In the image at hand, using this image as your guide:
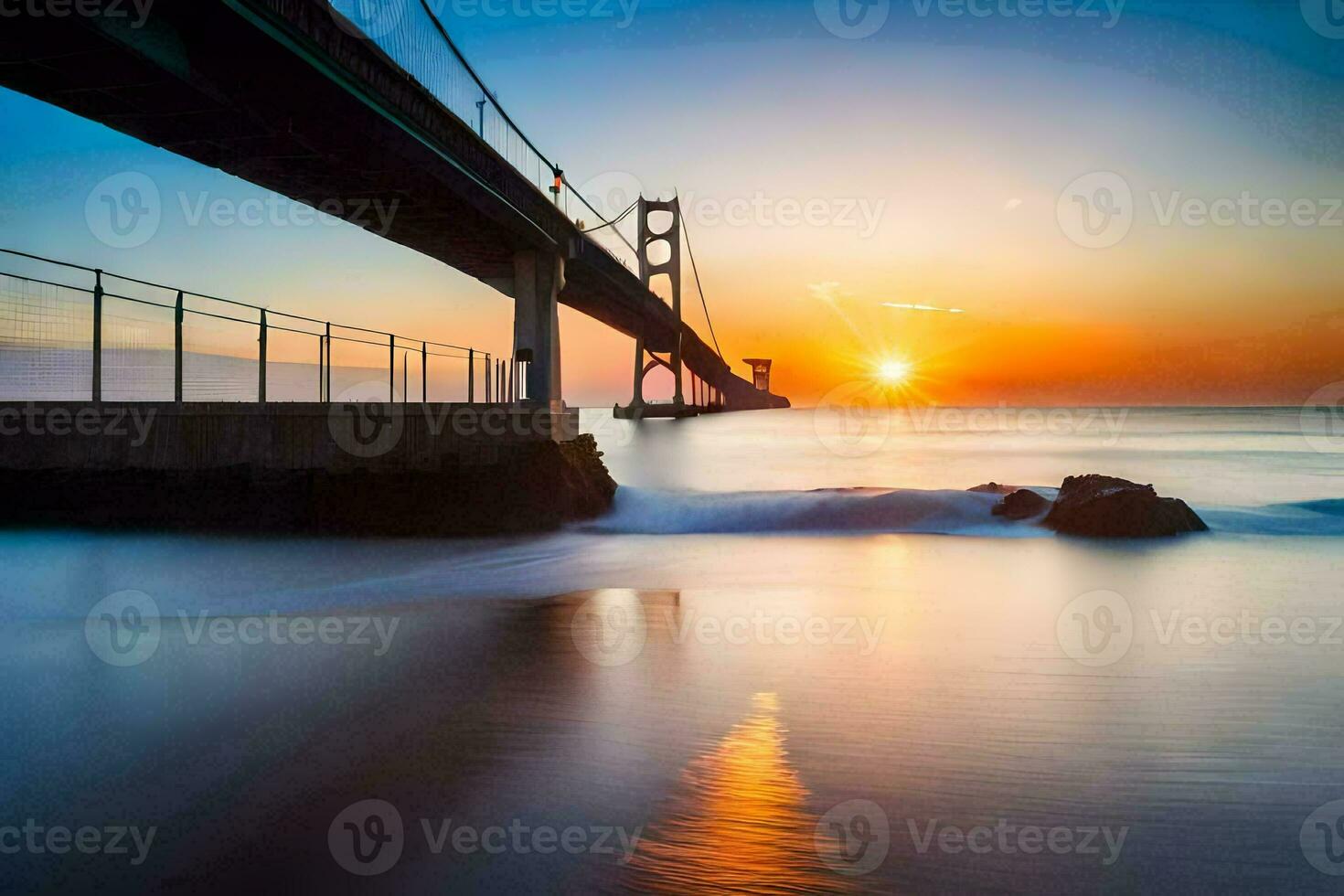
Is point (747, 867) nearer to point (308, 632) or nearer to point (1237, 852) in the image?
point (1237, 852)

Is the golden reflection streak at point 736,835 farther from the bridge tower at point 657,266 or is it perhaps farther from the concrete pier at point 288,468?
the bridge tower at point 657,266

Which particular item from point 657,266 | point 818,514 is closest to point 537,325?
point 818,514

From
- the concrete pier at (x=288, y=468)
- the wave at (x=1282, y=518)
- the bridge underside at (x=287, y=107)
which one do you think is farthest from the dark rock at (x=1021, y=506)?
the bridge underside at (x=287, y=107)

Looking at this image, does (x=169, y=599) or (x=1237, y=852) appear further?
(x=169, y=599)

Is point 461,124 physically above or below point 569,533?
above

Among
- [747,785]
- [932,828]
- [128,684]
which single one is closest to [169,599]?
[128,684]

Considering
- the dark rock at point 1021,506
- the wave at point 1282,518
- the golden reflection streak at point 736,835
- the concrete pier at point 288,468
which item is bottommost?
the golden reflection streak at point 736,835
